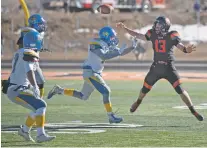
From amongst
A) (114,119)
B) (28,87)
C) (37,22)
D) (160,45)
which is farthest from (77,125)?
(28,87)

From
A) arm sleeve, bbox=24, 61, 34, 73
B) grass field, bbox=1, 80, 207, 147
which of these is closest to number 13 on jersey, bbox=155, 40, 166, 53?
grass field, bbox=1, 80, 207, 147

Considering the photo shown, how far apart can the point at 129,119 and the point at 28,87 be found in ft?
12.0

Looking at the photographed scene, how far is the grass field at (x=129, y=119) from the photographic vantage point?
12.7 m

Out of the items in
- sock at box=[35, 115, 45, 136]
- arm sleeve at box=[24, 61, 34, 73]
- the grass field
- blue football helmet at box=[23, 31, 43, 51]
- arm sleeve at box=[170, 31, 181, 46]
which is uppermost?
blue football helmet at box=[23, 31, 43, 51]

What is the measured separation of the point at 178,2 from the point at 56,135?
51.9 meters

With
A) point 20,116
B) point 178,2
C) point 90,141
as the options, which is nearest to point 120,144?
point 90,141

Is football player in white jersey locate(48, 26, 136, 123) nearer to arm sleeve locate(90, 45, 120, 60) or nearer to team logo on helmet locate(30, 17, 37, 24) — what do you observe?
arm sleeve locate(90, 45, 120, 60)

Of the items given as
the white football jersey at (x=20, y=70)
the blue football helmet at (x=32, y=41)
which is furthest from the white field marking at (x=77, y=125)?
the blue football helmet at (x=32, y=41)

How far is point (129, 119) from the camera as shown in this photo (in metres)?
16.0

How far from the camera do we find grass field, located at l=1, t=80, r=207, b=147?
12680 mm

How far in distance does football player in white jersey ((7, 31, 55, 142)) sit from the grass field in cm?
27

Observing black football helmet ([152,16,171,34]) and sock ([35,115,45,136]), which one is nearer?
sock ([35,115,45,136])

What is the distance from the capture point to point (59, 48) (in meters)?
46.4

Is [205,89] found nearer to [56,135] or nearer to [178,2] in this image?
[56,135]
